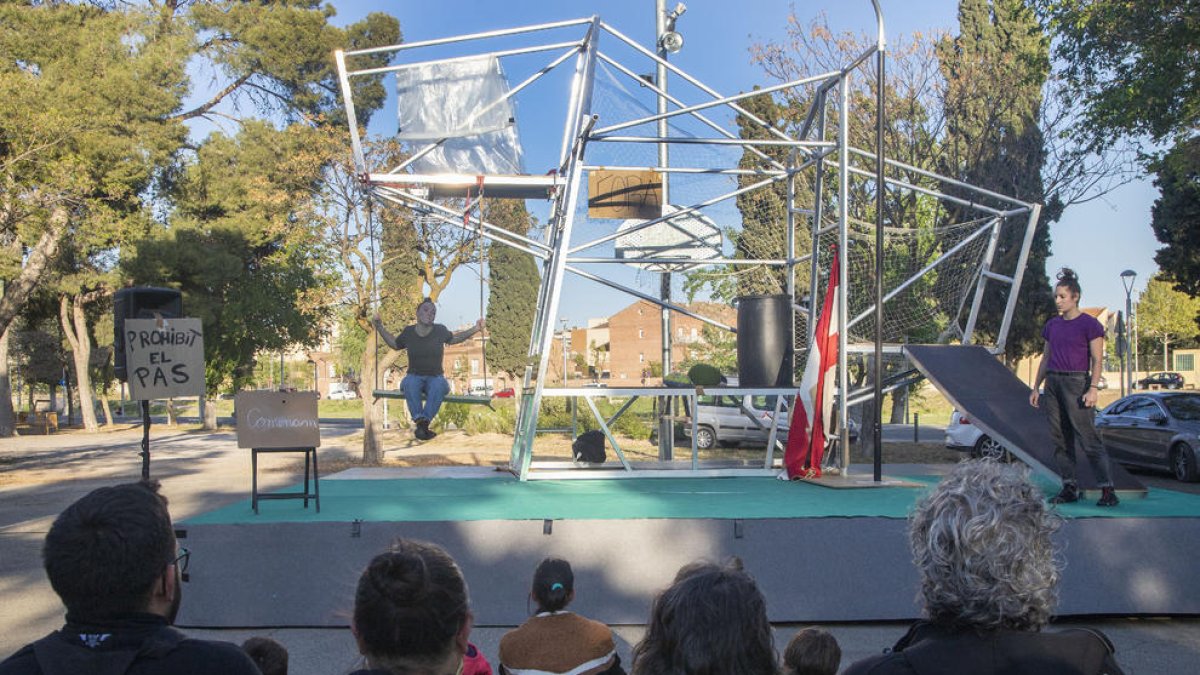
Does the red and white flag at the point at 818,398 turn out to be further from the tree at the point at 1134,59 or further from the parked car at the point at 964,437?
the parked car at the point at 964,437

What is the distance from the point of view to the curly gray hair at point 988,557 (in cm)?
200

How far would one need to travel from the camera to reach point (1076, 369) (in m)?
7.07

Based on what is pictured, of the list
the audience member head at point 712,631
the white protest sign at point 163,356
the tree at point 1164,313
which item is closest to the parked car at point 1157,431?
the white protest sign at point 163,356

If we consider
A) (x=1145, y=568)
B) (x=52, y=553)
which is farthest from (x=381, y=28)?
(x=52, y=553)

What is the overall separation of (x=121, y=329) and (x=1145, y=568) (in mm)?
8354

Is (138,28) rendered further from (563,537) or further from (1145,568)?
(1145,568)

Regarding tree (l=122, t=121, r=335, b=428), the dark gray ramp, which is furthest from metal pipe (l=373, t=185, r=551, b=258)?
tree (l=122, t=121, r=335, b=428)

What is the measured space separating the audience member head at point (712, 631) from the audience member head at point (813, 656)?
1602mm

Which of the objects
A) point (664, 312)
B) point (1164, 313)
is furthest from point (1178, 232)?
point (1164, 313)

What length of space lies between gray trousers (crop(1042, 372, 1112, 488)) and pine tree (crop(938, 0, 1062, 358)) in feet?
36.1

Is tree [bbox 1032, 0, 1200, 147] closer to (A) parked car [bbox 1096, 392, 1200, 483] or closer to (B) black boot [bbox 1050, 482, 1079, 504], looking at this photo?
(A) parked car [bbox 1096, 392, 1200, 483]

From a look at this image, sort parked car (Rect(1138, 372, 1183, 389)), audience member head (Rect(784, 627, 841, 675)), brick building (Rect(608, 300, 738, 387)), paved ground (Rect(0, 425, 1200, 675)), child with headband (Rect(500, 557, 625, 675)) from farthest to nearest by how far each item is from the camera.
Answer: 1. parked car (Rect(1138, 372, 1183, 389))
2. brick building (Rect(608, 300, 738, 387))
3. paved ground (Rect(0, 425, 1200, 675))
4. child with headband (Rect(500, 557, 625, 675))
5. audience member head (Rect(784, 627, 841, 675))

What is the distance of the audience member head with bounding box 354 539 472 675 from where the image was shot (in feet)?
7.05

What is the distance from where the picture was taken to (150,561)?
204cm
